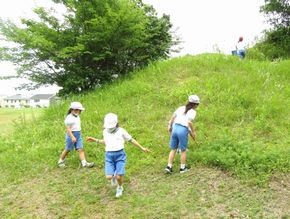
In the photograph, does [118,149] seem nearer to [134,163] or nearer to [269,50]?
[134,163]

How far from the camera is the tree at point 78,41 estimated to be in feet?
39.4

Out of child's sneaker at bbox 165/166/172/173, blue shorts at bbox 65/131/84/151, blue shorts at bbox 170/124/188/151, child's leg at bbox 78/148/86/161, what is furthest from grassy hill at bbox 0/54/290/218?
blue shorts at bbox 170/124/188/151

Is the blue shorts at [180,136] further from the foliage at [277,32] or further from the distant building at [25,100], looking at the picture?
the distant building at [25,100]

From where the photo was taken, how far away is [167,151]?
8.30 metres

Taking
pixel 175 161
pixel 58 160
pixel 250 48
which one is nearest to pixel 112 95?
pixel 58 160

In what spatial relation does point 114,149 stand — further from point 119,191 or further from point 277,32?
point 277,32

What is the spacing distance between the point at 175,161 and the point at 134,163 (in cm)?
91

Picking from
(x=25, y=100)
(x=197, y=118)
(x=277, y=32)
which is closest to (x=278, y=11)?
(x=277, y=32)

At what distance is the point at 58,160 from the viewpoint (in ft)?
27.9

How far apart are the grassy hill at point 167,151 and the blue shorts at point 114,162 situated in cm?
53

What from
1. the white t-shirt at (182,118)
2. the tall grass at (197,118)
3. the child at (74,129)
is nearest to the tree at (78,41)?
the tall grass at (197,118)

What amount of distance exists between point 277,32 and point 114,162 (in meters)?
11.3

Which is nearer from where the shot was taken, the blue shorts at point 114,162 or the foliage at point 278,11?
the blue shorts at point 114,162

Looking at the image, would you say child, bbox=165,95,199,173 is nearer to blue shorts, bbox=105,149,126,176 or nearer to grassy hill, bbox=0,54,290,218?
grassy hill, bbox=0,54,290,218
